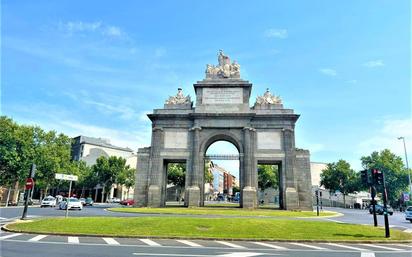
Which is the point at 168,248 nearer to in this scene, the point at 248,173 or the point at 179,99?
the point at 248,173

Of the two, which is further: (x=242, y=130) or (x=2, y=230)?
(x=242, y=130)

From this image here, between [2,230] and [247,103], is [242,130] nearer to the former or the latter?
[247,103]

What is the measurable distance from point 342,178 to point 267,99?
47885 millimetres

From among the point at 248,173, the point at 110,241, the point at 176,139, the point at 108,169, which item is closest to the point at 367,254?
the point at 110,241

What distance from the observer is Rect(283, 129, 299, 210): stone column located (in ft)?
135

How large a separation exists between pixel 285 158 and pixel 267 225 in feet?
81.1

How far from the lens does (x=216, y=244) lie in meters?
14.4

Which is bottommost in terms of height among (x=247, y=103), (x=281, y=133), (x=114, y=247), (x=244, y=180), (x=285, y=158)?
(x=114, y=247)

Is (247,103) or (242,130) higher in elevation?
(247,103)

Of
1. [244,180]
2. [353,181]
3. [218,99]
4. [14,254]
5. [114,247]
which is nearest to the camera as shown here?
[14,254]

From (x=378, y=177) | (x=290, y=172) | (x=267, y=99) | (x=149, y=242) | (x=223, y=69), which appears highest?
(x=223, y=69)

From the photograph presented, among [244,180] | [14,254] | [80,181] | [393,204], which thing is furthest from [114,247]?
[393,204]

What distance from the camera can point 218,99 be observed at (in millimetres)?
45438

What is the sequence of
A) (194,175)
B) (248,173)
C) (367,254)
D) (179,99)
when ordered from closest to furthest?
(367,254), (248,173), (194,175), (179,99)
